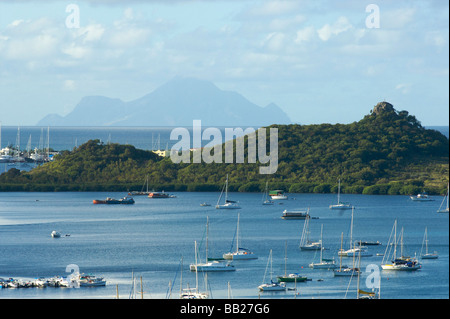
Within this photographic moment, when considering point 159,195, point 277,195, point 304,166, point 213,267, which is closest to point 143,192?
point 159,195

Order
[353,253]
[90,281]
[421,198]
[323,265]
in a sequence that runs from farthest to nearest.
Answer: [421,198], [353,253], [323,265], [90,281]

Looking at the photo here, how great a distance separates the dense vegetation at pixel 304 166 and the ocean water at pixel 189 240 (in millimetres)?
3623

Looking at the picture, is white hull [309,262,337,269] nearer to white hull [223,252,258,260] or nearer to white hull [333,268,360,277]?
white hull [333,268,360,277]

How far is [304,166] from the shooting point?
275 feet

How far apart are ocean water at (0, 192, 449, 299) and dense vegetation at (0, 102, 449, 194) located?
3.62 m

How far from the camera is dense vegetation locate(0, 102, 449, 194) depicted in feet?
265

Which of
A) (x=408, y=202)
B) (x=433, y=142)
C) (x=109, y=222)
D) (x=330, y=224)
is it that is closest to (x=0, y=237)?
(x=109, y=222)

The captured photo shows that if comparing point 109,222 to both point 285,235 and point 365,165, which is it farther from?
point 365,165

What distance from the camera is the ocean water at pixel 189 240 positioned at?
28.3 m

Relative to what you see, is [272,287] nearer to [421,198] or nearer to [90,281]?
[90,281]

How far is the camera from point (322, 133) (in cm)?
9081

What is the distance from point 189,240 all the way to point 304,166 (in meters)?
40.1
